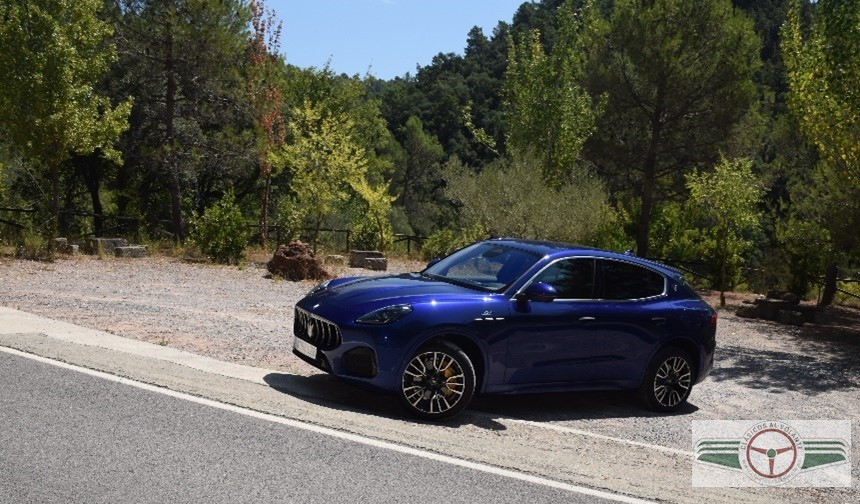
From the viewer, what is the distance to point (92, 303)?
14320 millimetres

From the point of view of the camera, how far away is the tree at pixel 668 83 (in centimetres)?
2931

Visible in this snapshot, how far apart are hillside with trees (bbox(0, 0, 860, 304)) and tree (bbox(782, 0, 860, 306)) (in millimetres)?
88

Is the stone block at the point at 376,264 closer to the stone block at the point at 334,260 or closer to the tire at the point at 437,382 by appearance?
the stone block at the point at 334,260

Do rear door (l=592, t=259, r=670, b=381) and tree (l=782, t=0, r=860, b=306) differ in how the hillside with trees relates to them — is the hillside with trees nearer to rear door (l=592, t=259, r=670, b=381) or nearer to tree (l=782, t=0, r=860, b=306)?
tree (l=782, t=0, r=860, b=306)

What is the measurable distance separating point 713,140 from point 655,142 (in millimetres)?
1946

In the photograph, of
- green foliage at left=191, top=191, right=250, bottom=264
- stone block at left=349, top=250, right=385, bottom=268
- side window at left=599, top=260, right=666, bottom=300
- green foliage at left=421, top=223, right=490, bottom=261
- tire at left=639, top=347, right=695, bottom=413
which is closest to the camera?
side window at left=599, top=260, right=666, bottom=300

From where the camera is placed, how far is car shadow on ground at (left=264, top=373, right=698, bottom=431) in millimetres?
8125

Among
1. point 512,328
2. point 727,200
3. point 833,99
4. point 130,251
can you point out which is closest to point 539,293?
point 512,328

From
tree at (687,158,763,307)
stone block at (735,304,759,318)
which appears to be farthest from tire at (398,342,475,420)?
tree at (687,158,763,307)

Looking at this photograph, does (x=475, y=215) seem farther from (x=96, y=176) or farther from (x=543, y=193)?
(x=96, y=176)

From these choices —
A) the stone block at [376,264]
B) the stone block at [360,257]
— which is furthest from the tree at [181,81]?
the stone block at [376,264]

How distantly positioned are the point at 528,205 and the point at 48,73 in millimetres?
13109

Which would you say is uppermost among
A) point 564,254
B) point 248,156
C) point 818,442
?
point 248,156

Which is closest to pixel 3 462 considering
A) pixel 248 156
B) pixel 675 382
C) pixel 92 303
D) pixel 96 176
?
pixel 675 382
